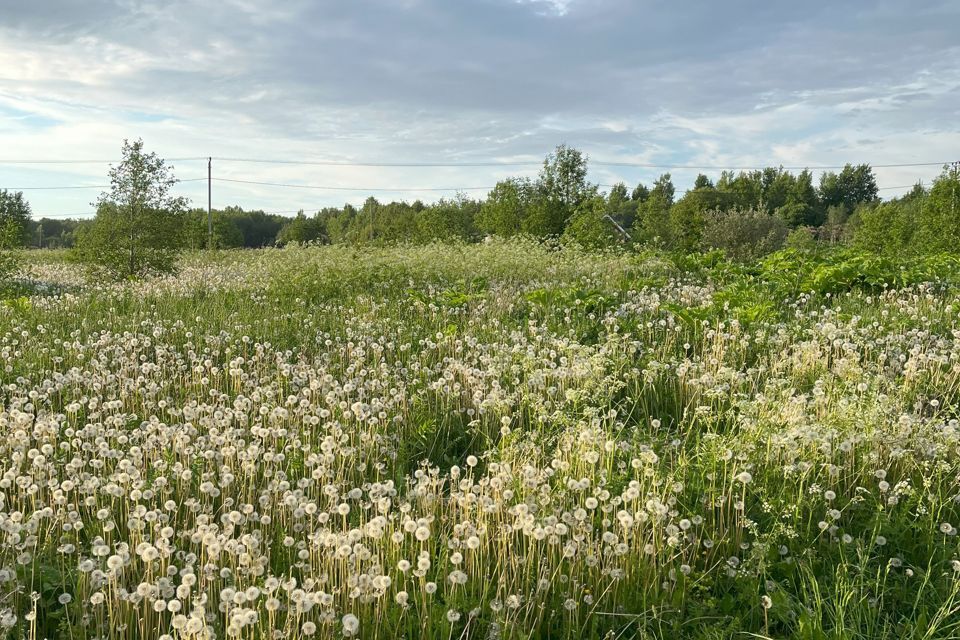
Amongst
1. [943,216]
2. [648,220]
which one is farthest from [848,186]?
[943,216]

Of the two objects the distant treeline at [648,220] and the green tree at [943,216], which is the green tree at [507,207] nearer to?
the distant treeline at [648,220]

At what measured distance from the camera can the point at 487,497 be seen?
11.4 ft

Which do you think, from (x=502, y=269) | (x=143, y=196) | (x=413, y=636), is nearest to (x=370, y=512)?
(x=413, y=636)

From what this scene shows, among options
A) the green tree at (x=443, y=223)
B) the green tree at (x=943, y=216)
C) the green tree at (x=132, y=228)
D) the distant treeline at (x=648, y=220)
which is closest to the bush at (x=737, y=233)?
the distant treeline at (x=648, y=220)

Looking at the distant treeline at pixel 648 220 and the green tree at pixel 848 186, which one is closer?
the distant treeline at pixel 648 220

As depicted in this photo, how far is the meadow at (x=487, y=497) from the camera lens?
309 cm

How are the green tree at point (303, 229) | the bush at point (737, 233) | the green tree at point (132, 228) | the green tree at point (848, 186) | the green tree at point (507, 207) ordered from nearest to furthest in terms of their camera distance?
the green tree at point (132, 228) < the bush at point (737, 233) < the green tree at point (507, 207) < the green tree at point (303, 229) < the green tree at point (848, 186)

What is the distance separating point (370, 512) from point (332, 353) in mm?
3722

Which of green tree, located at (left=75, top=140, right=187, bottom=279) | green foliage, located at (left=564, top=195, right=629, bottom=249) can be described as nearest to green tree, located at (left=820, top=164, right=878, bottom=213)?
green foliage, located at (left=564, top=195, right=629, bottom=249)

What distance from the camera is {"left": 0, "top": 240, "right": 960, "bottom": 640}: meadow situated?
10.1 feet

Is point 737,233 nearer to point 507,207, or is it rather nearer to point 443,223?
point 507,207

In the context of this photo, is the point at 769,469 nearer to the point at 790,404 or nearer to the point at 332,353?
the point at 790,404

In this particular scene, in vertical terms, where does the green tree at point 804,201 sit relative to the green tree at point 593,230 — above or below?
above

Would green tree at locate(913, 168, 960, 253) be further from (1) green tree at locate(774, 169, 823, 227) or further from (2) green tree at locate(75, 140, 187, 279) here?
(1) green tree at locate(774, 169, 823, 227)
